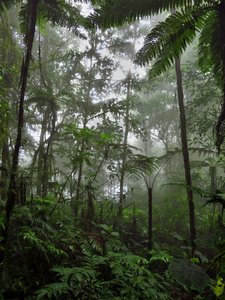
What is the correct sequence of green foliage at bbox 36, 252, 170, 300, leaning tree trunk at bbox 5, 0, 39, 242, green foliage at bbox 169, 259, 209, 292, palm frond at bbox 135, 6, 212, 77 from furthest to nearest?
palm frond at bbox 135, 6, 212, 77 < leaning tree trunk at bbox 5, 0, 39, 242 < green foliage at bbox 36, 252, 170, 300 < green foliage at bbox 169, 259, 209, 292

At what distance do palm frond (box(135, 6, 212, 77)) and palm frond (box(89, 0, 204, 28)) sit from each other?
20cm

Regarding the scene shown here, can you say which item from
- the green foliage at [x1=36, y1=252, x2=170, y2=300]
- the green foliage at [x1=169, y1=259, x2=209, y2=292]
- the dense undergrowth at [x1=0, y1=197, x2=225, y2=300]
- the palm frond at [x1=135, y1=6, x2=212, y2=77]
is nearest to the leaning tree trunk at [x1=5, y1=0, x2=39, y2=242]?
the dense undergrowth at [x1=0, y1=197, x2=225, y2=300]

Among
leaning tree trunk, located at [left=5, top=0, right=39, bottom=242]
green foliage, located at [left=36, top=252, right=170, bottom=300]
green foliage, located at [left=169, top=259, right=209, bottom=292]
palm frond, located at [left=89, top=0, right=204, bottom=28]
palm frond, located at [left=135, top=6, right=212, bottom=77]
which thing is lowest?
green foliage, located at [left=36, top=252, right=170, bottom=300]

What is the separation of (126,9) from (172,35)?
107 cm

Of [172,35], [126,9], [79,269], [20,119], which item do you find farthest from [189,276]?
[126,9]

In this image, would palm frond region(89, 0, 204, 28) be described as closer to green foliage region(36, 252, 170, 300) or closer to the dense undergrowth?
the dense undergrowth

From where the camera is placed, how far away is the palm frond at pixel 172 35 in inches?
240

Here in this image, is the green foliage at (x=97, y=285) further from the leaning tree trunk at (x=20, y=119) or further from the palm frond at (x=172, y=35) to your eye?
the palm frond at (x=172, y=35)

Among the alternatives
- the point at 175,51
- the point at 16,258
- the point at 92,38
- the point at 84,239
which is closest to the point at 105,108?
the point at 92,38

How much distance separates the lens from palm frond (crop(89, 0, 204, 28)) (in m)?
5.95

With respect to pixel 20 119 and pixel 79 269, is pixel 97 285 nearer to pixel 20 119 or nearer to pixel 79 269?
pixel 79 269

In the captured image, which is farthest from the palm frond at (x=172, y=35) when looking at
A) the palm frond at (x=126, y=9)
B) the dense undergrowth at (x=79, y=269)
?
the dense undergrowth at (x=79, y=269)

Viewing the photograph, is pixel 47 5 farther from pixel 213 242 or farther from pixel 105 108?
pixel 213 242

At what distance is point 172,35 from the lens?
20.6ft
